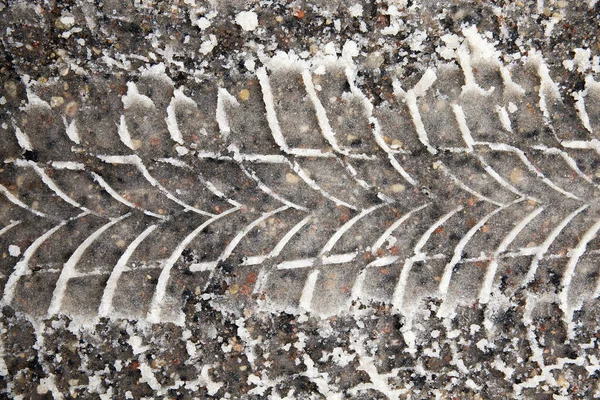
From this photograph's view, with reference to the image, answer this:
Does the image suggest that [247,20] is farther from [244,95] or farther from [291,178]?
[291,178]

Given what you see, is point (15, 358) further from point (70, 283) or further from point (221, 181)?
point (221, 181)

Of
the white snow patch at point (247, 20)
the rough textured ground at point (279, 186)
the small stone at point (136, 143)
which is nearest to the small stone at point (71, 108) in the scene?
the rough textured ground at point (279, 186)

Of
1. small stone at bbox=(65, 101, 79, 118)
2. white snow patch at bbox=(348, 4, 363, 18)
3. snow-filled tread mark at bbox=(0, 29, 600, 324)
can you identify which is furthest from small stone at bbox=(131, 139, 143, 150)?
white snow patch at bbox=(348, 4, 363, 18)

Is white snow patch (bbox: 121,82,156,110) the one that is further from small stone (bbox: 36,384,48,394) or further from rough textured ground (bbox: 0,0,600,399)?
small stone (bbox: 36,384,48,394)

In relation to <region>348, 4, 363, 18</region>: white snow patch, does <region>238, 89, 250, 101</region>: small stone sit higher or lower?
lower

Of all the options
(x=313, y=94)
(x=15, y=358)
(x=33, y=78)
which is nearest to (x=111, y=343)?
(x=15, y=358)

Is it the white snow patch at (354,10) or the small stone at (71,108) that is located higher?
the white snow patch at (354,10)

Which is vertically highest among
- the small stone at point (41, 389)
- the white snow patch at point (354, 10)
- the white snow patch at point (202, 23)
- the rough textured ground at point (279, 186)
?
the white snow patch at point (354, 10)

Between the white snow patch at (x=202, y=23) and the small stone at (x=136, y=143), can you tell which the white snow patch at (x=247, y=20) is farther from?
the small stone at (x=136, y=143)

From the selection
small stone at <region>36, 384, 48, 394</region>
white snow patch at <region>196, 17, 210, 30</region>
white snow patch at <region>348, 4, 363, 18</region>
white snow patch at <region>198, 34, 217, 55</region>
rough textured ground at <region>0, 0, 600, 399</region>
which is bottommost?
small stone at <region>36, 384, 48, 394</region>
